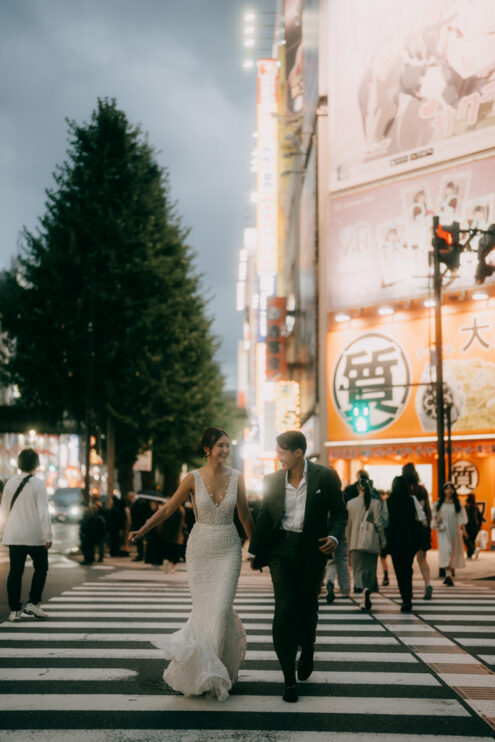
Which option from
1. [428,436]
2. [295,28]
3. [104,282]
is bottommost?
[428,436]

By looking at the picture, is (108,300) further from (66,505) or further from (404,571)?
(66,505)

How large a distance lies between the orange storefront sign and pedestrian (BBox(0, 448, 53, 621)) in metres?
16.3

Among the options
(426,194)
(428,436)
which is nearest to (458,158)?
(426,194)

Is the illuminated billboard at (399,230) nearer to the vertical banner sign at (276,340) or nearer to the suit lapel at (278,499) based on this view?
the vertical banner sign at (276,340)

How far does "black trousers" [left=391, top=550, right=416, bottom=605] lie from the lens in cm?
1204

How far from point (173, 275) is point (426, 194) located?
858cm

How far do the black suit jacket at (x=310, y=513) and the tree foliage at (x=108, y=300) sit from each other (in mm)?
24809

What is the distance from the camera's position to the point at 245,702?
20.6 feet

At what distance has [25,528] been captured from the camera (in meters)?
10.7

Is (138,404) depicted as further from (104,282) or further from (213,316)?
(213,316)

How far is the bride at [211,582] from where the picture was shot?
6.36 m

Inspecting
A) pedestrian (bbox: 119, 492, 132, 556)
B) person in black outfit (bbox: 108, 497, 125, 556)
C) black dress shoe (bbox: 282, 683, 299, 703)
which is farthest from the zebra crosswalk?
pedestrian (bbox: 119, 492, 132, 556)

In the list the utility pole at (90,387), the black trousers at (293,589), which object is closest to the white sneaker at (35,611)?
the black trousers at (293,589)

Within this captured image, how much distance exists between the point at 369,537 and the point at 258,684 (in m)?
5.87
